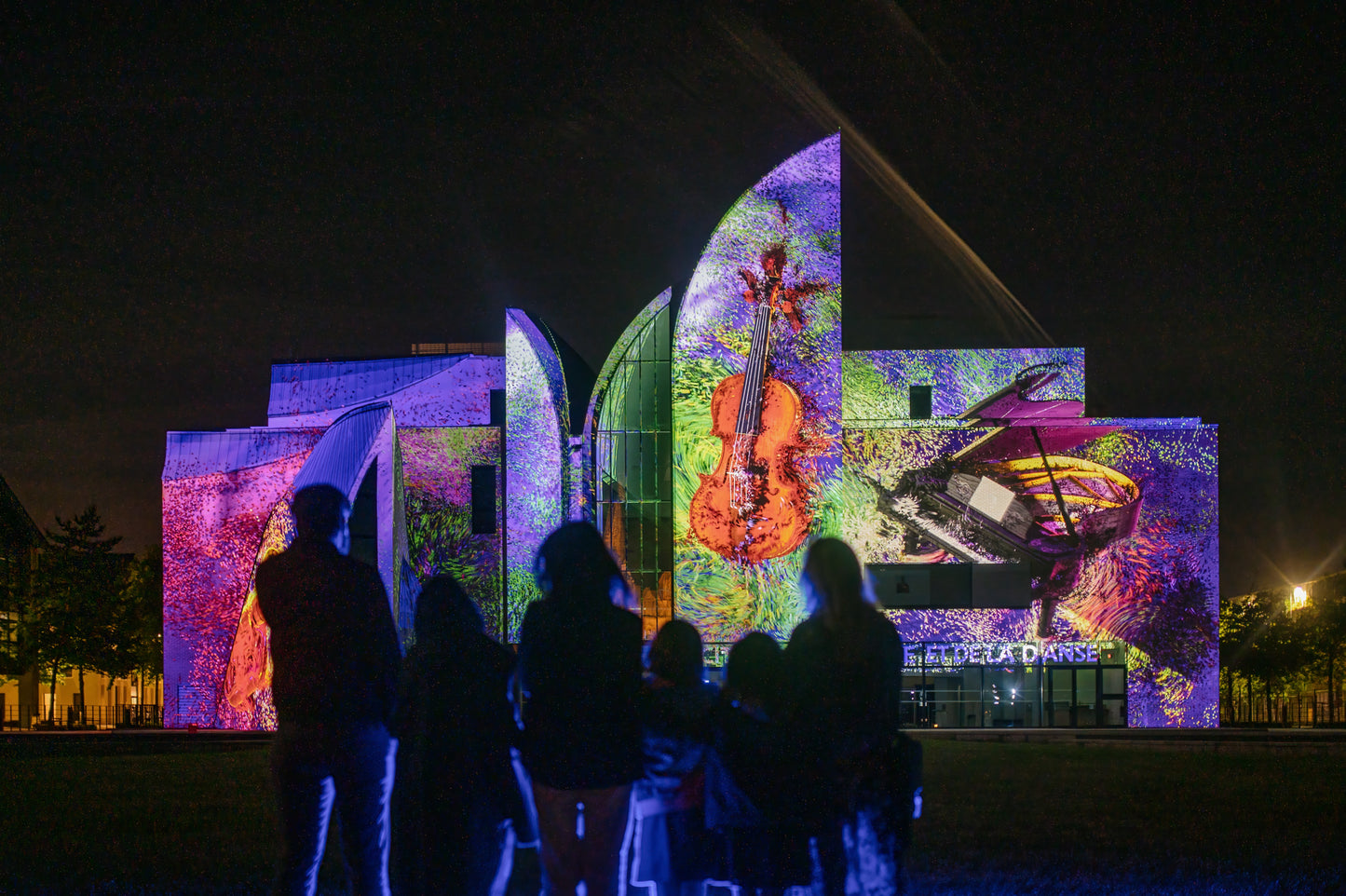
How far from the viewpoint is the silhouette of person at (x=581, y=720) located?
5.42 m

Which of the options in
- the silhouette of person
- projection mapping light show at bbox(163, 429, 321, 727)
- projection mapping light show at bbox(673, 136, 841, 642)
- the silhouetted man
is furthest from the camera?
projection mapping light show at bbox(163, 429, 321, 727)

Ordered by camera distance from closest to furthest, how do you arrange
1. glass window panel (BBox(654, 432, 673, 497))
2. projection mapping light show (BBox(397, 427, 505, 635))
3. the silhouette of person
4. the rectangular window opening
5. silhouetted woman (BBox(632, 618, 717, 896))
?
1. the silhouette of person
2. silhouetted woman (BBox(632, 618, 717, 896))
3. glass window panel (BBox(654, 432, 673, 497))
4. projection mapping light show (BBox(397, 427, 505, 635))
5. the rectangular window opening

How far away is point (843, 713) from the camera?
586 cm

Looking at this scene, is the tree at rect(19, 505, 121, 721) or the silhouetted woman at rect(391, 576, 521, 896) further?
the tree at rect(19, 505, 121, 721)

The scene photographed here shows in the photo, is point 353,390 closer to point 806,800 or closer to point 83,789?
point 83,789

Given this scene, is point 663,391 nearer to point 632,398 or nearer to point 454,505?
point 632,398

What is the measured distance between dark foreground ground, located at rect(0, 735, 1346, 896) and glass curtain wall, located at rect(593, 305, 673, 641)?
49.3 ft

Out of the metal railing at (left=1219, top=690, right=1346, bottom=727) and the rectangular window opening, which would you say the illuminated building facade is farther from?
the metal railing at (left=1219, top=690, right=1346, bottom=727)

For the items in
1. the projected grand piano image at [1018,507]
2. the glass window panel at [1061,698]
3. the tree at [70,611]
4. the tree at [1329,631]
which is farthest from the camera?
the tree at [1329,631]

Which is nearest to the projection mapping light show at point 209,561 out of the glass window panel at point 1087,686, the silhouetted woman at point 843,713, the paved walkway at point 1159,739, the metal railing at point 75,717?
the metal railing at point 75,717

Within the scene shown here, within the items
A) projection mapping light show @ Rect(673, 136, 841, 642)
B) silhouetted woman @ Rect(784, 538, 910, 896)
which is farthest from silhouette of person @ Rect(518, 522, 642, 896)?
projection mapping light show @ Rect(673, 136, 841, 642)

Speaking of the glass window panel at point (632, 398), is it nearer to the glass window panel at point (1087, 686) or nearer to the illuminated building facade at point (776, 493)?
the illuminated building facade at point (776, 493)

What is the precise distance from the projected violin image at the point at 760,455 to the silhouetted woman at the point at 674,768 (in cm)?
2736

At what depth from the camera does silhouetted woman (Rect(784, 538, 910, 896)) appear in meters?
5.86
